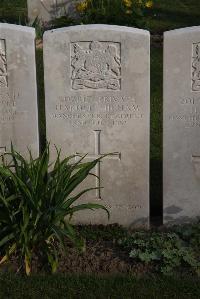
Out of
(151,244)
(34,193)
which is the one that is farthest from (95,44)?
(151,244)

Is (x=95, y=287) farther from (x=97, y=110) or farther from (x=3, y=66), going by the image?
(x=3, y=66)

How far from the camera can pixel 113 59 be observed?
5.88 meters

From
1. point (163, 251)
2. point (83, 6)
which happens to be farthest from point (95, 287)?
point (83, 6)

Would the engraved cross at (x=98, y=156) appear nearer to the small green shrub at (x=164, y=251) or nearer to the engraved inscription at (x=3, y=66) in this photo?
the small green shrub at (x=164, y=251)

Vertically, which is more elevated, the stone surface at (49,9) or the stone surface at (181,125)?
the stone surface at (49,9)

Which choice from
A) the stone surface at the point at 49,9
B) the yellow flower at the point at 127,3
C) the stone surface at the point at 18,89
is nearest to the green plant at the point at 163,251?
the stone surface at the point at 18,89

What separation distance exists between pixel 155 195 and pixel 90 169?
4.30 feet

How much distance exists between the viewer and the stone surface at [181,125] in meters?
5.82

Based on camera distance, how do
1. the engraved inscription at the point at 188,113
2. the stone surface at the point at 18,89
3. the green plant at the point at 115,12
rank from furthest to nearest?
the green plant at the point at 115,12 → the engraved inscription at the point at 188,113 → the stone surface at the point at 18,89

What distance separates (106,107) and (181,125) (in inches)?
29.1

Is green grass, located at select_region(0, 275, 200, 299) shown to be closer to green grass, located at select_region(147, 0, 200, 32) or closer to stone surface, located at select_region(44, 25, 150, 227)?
stone surface, located at select_region(44, 25, 150, 227)

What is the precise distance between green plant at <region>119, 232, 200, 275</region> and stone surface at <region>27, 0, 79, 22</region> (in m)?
7.77

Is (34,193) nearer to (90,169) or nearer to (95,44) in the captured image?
(90,169)

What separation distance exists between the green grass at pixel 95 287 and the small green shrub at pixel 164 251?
0.52 ft
